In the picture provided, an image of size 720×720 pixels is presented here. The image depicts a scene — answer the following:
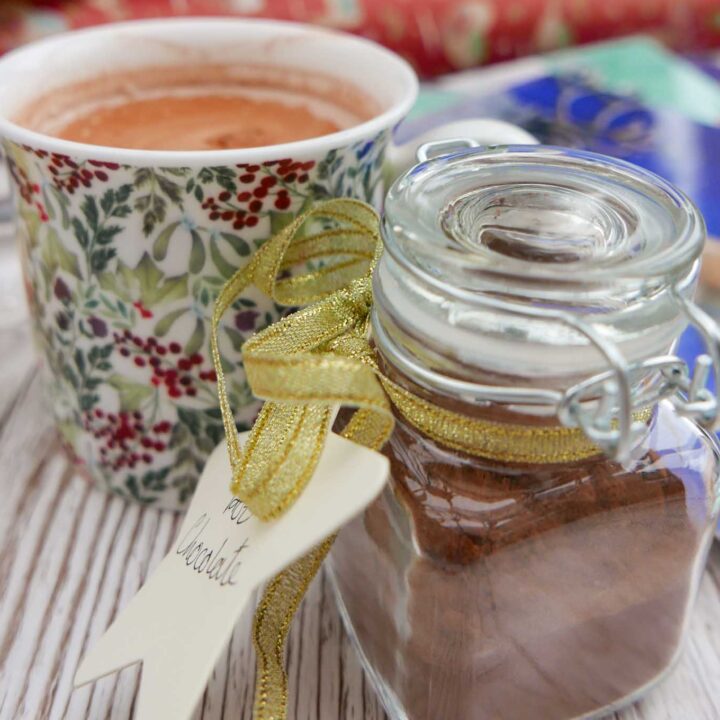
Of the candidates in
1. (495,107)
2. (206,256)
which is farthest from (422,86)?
(206,256)

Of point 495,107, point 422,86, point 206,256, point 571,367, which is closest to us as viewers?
point 571,367

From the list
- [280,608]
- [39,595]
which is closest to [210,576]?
[280,608]

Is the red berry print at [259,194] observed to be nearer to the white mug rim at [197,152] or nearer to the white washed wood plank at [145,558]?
the white mug rim at [197,152]

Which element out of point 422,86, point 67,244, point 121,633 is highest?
point 67,244

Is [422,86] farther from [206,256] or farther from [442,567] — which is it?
[442,567]

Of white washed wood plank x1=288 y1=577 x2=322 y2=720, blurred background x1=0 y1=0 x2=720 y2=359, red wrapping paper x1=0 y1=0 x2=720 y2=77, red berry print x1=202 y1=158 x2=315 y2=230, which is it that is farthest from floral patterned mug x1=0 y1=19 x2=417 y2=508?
red wrapping paper x1=0 y1=0 x2=720 y2=77
